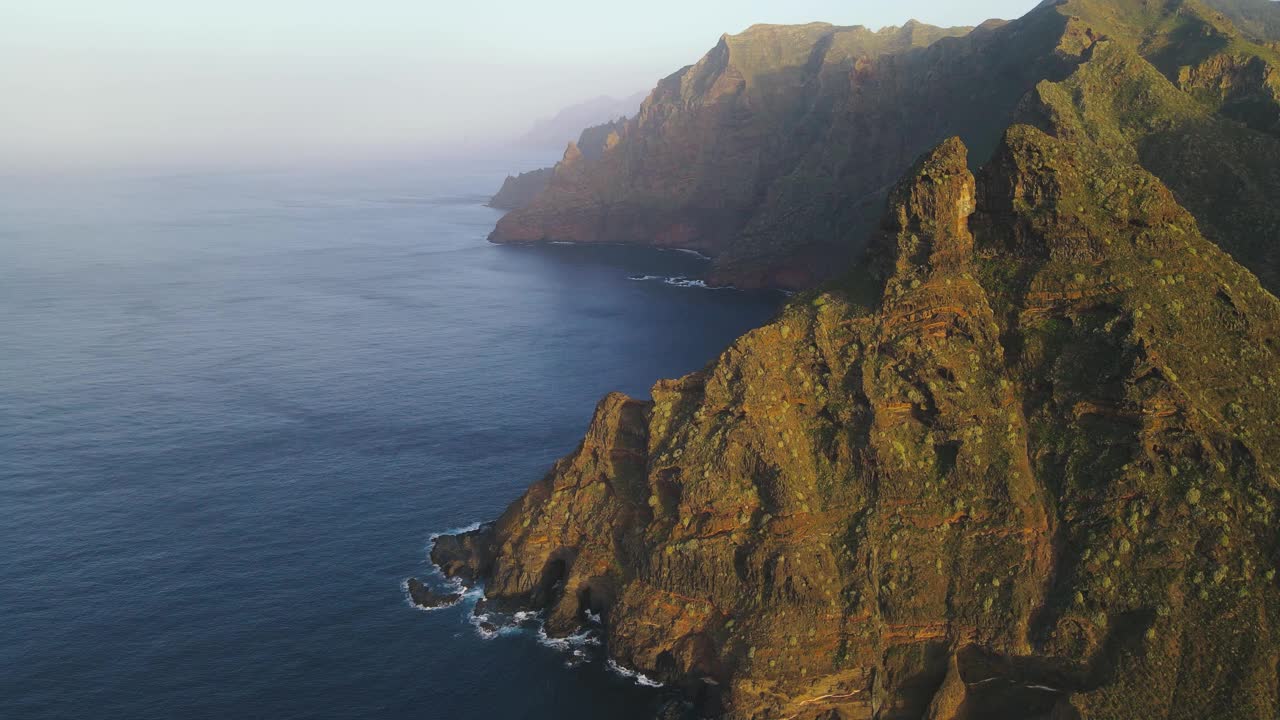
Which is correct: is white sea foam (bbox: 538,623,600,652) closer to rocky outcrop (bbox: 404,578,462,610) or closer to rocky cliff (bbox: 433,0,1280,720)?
rocky cliff (bbox: 433,0,1280,720)

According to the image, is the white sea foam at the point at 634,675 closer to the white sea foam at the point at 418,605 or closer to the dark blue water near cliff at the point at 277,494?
the dark blue water near cliff at the point at 277,494

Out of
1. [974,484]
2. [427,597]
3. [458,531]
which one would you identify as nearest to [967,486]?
[974,484]

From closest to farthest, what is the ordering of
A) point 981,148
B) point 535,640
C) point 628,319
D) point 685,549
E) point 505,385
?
point 685,549 → point 535,640 → point 505,385 → point 981,148 → point 628,319

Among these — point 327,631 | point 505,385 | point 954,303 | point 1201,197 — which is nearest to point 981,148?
point 1201,197

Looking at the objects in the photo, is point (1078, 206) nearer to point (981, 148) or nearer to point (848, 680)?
point (848, 680)

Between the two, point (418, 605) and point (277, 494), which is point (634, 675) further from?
point (277, 494)

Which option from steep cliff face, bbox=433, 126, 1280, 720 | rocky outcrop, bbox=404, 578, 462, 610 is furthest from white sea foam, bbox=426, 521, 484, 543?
steep cliff face, bbox=433, 126, 1280, 720

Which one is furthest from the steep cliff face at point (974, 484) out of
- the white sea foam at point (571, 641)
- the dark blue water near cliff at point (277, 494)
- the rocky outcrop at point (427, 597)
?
the dark blue water near cliff at point (277, 494)
